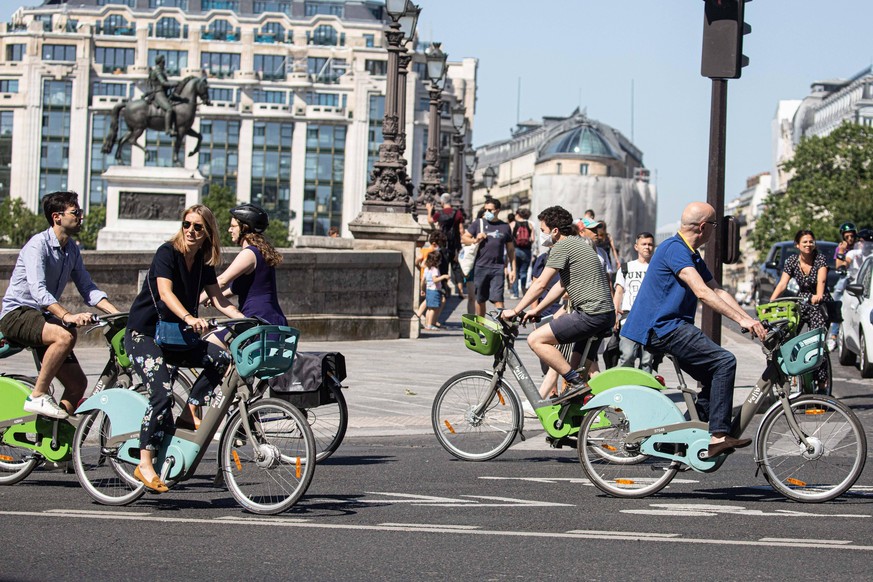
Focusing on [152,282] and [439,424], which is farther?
[439,424]

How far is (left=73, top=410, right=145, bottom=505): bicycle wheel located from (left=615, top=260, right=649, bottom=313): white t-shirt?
6.85 m

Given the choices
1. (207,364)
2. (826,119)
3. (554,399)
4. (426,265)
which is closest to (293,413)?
(207,364)

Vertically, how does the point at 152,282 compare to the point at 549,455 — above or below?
above

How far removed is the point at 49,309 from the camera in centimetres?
901

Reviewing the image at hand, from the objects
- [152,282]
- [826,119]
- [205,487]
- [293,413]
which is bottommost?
[205,487]

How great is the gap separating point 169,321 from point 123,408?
516mm

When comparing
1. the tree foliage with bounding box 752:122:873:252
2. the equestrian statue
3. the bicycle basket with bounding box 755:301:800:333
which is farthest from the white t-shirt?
the tree foliage with bounding box 752:122:873:252

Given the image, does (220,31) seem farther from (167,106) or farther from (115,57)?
(167,106)

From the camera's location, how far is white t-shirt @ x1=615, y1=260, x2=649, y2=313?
1445 centimetres

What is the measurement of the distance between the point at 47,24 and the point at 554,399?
139m

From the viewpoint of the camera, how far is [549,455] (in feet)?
35.8

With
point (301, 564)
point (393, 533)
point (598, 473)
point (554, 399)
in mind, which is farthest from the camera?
point (554, 399)

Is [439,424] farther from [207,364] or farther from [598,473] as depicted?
[207,364]

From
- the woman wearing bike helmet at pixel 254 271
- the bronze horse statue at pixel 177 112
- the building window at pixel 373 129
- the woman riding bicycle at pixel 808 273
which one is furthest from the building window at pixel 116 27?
the woman wearing bike helmet at pixel 254 271
